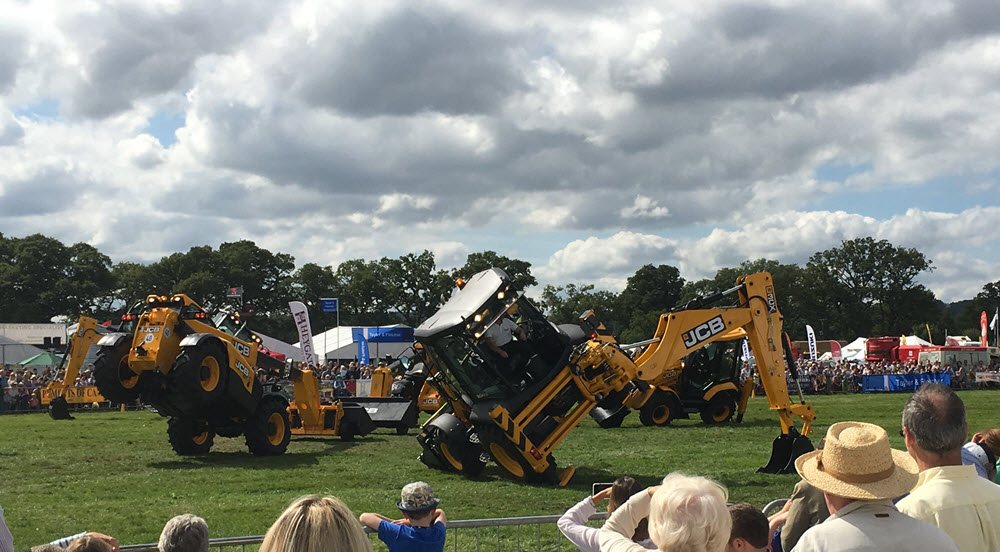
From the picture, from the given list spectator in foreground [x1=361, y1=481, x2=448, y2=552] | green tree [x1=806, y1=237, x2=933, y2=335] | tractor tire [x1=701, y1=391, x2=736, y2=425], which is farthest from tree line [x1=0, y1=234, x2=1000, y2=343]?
spectator in foreground [x1=361, y1=481, x2=448, y2=552]

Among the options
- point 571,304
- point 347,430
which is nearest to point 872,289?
point 571,304

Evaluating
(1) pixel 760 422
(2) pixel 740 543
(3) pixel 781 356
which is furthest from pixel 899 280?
(2) pixel 740 543

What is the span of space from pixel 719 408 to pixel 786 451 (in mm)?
10842

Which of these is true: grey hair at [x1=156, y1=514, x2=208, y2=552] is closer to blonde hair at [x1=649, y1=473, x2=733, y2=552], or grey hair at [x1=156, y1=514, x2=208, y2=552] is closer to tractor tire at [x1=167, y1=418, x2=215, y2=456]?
blonde hair at [x1=649, y1=473, x2=733, y2=552]

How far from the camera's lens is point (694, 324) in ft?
50.0

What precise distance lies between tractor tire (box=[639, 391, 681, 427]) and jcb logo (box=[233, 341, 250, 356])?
1052cm

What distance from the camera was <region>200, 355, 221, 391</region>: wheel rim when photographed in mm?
16516

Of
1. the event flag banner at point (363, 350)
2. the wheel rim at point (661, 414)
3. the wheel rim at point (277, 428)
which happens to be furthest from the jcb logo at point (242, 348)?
the event flag banner at point (363, 350)

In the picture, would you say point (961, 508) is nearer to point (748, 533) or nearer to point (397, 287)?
point (748, 533)

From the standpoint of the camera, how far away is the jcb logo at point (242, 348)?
17869mm

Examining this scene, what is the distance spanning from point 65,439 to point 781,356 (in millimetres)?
15891

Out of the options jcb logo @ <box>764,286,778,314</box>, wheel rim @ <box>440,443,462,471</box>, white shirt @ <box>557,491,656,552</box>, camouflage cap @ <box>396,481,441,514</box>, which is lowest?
wheel rim @ <box>440,443,462,471</box>

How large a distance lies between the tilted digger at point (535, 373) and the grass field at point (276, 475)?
516 mm

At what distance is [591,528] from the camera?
4.27 metres
